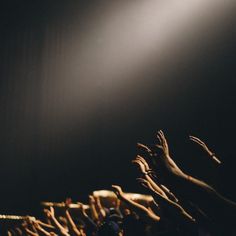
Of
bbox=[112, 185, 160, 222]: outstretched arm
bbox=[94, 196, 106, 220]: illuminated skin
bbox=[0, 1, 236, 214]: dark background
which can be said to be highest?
bbox=[0, 1, 236, 214]: dark background

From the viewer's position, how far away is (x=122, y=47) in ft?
21.2

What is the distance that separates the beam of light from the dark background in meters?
0.02

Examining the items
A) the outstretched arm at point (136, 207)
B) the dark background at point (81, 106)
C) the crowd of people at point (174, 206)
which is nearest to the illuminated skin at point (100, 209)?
the crowd of people at point (174, 206)

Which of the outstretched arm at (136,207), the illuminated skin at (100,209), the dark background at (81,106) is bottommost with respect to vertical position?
the illuminated skin at (100,209)

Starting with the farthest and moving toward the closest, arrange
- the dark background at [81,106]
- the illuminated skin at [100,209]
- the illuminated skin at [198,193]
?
the dark background at [81,106] → the illuminated skin at [100,209] → the illuminated skin at [198,193]

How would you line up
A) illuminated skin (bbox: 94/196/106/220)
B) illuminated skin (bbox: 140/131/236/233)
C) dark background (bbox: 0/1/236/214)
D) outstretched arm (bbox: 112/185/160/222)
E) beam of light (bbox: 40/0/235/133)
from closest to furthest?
illuminated skin (bbox: 140/131/236/233) < outstretched arm (bbox: 112/185/160/222) < illuminated skin (bbox: 94/196/106/220) < dark background (bbox: 0/1/236/214) < beam of light (bbox: 40/0/235/133)

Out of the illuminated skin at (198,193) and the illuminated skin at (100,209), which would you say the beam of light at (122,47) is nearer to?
the illuminated skin at (100,209)

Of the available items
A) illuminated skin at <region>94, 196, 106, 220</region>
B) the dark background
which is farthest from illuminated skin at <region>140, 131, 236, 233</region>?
the dark background

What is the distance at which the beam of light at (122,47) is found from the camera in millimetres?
5758

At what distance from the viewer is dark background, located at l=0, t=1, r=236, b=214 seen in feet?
18.1

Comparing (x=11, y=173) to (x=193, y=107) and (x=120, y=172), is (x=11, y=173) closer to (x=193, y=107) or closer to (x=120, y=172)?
(x=120, y=172)

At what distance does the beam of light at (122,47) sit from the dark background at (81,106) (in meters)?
0.02

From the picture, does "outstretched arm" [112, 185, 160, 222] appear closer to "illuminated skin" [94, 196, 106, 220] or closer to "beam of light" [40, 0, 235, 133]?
"illuminated skin" [94, 196, 106, 220]

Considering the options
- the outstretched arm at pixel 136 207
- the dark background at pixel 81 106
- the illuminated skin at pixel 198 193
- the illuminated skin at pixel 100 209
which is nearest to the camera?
the illuminated skin at pixel 198 193
